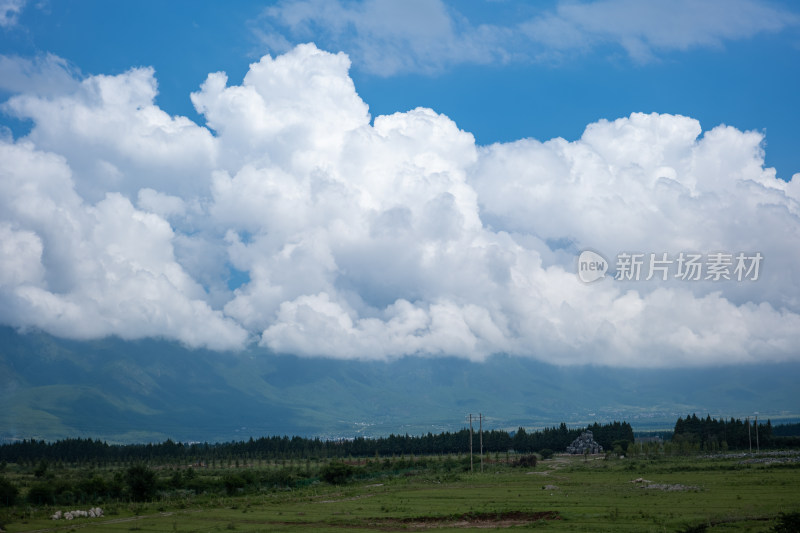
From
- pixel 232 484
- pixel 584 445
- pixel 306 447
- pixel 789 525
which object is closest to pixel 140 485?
pixel 232 484

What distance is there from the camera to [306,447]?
169 metres

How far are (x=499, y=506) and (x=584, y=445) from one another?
100 meters

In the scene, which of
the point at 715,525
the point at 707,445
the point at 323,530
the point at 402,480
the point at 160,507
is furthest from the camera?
the point at 707,445

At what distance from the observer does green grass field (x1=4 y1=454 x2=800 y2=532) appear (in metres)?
44.0

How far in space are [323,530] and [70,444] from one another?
122 metres

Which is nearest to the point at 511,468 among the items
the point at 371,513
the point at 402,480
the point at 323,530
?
the point at 402,480

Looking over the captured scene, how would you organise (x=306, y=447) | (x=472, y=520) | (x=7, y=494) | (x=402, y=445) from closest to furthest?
(x=472, y=520), (x=7, y=494), (x=402, y=445), (x=306, y=447)

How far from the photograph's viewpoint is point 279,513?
57.0m

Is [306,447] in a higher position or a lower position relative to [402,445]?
lower

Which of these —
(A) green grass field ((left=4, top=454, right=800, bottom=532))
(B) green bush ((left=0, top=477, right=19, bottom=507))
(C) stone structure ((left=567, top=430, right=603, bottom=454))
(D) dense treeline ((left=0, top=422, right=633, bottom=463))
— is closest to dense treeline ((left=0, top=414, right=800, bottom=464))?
(D) dense treeline ((left=0, top=422, right=633, bottom=463))

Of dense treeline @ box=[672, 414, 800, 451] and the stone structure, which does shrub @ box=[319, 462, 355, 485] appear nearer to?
dense treeline @ box=[672, 414, 800, 451]

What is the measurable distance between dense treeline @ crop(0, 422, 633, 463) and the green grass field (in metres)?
71.7

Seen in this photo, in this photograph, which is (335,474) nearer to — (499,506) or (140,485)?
(140,485)

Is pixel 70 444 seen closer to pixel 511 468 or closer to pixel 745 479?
pixel 511 468
